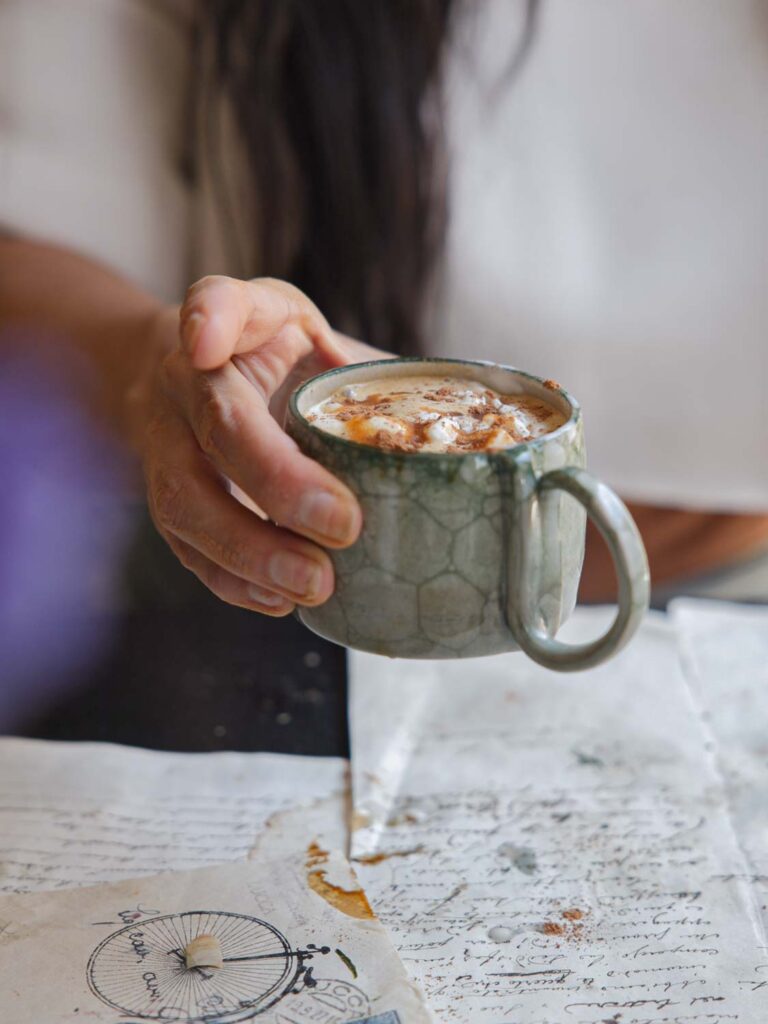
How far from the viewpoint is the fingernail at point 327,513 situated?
1.32 ft

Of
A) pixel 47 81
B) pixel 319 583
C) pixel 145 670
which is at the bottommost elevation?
pixel 145 670

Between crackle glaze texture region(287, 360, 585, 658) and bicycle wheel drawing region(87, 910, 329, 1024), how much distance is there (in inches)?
5.6

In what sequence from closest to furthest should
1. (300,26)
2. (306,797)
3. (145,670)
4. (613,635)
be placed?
(613,635) → (306,797) → (145,670) → (300,26)

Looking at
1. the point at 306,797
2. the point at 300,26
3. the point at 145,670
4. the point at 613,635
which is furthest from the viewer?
the point at 300,26

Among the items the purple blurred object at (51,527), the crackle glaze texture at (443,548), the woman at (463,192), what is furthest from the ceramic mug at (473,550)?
the woman at (463,192)

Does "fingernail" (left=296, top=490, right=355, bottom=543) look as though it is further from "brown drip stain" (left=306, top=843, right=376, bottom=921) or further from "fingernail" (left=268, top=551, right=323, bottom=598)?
"brown drip stain" (left=306, top=843, right=376, bottom=921)

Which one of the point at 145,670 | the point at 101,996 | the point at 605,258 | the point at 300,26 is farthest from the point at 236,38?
the point at 101,996

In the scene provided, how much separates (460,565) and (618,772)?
0.82ft

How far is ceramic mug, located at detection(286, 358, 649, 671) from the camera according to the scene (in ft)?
1.29

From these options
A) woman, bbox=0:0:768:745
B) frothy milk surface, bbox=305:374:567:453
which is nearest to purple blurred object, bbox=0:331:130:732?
woman, bbox=0:0:768:745

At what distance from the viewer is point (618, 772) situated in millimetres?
598

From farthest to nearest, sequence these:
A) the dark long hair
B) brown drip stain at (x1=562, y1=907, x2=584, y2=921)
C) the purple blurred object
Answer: the dark long hair
the purple blurred object
brown drip stain at (x1=562, y1=907, x2=584, y2=921)

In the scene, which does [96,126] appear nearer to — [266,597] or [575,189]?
[575,189]

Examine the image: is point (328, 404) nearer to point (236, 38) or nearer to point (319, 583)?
point (319, 583)
